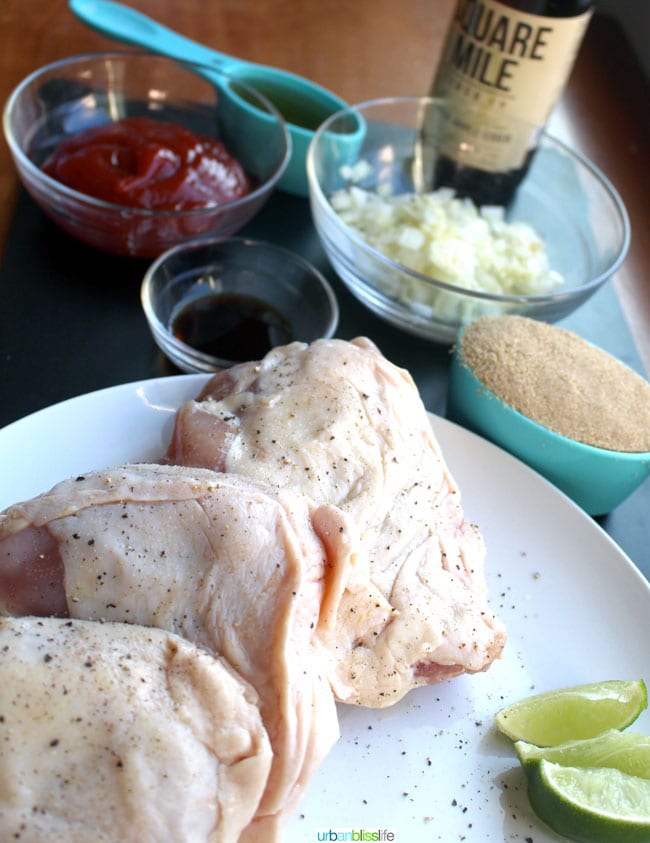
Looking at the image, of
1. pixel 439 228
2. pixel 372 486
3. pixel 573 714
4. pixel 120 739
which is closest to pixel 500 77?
pixel 439 228

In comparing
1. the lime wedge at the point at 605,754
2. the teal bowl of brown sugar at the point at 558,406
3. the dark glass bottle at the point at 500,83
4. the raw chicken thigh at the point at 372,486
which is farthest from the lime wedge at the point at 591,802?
the dark glass bottle at the point at 500,83

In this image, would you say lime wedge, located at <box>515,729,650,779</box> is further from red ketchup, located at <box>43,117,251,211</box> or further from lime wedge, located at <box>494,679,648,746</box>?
red ketchup, located at <box>43,117,251,211</box>

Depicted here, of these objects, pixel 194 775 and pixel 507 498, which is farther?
pixel 507 498

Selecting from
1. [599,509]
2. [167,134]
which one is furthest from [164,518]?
[167,134]

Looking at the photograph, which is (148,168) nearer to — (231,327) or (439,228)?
(231,327)

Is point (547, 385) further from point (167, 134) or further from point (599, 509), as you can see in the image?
point (167, 134)
